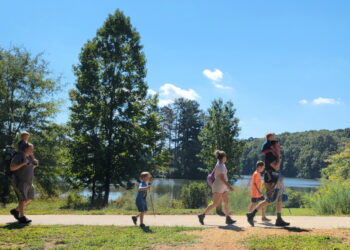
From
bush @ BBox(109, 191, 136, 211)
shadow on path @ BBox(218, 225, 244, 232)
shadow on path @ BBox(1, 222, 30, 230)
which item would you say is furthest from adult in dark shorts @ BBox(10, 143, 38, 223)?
bush @ BBox(109, 191, 136, 211)

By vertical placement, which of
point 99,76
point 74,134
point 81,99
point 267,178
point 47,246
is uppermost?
point 99,76

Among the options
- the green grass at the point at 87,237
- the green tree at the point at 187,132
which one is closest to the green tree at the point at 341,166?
the green grass at the point at 87,237

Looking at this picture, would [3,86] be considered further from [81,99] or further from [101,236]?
[101,236]

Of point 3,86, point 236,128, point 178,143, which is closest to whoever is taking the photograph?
point 3,86

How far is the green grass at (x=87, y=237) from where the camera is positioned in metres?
6.07

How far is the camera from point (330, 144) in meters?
108

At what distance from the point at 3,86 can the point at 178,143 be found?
69.8m

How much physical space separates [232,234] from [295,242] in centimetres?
116

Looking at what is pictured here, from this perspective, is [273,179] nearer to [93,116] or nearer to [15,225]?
[15,225]

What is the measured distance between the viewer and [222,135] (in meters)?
31.3

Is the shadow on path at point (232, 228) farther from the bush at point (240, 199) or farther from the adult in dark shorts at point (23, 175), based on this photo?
the bush at point (240, 199)

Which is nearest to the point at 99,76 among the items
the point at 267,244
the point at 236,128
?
the point at 236,128

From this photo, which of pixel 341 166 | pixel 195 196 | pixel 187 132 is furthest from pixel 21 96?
pixel 187 132

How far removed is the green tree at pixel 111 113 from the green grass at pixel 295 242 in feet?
52.6
